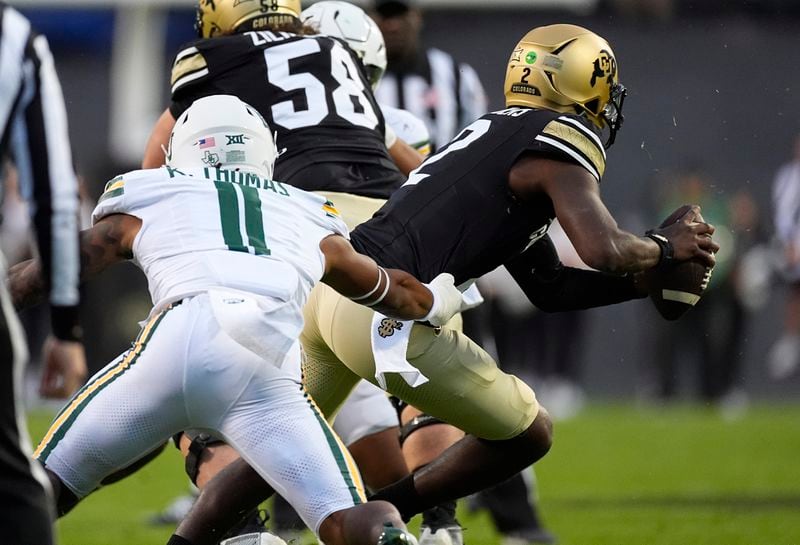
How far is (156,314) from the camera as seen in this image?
383 centimetres

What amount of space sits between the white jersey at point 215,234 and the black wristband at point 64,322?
11.3 inches

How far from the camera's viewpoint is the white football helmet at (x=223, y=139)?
4.10 meters

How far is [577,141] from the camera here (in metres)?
4.33

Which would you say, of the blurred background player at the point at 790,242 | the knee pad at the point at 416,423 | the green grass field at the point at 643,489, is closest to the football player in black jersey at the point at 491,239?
the knee pad at the point at 416,423

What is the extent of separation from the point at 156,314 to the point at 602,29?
45.3 ft

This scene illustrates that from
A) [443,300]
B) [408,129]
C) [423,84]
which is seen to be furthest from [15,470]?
[423,84]

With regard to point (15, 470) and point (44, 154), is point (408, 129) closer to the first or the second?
point (44, 154)

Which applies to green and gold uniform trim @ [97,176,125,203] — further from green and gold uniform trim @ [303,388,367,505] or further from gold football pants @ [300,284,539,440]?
gold football pants @ [300,284,539,440]

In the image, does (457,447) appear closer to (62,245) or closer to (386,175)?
(386,175)

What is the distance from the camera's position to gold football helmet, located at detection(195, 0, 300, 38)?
519 centimetres

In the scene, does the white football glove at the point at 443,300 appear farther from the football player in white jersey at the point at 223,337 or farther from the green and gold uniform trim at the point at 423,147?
the green and gold uniform trim at the point at 423,147

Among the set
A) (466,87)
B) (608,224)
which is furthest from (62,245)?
(466,87)

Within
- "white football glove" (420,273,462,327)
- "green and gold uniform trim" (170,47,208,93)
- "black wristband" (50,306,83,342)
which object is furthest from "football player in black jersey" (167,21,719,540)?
"black wristband" (50,306,83,342)

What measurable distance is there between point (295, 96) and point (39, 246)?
1.62m
